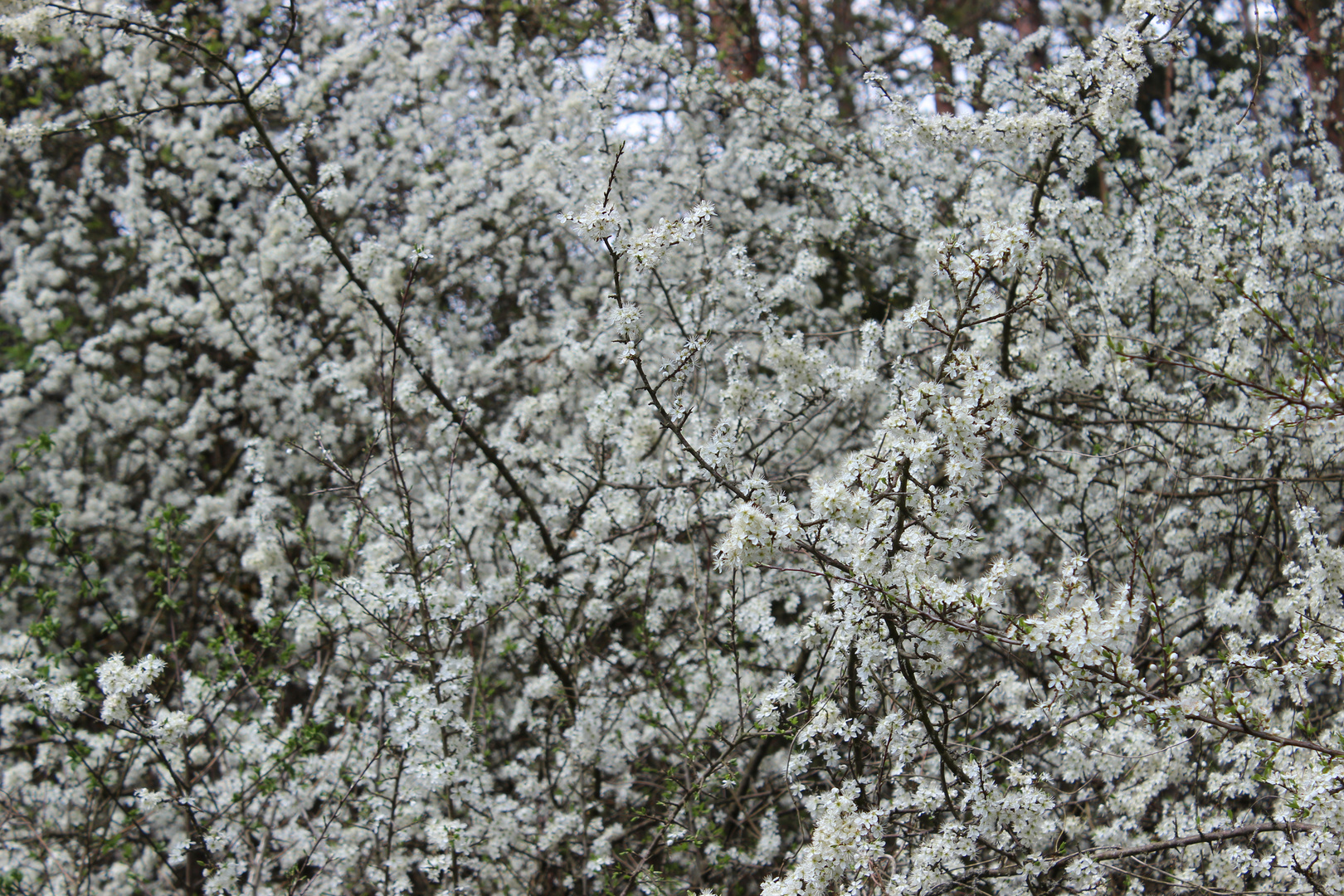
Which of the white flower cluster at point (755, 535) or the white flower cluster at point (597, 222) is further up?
the white flower cluster at point (597, 222)

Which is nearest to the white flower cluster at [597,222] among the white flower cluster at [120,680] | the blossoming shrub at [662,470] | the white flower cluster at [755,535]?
the blossoming shrub at [662,470]

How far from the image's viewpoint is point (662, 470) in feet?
11.5

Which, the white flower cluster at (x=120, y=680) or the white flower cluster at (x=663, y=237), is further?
the white flower cluster at (x=120, y=680)

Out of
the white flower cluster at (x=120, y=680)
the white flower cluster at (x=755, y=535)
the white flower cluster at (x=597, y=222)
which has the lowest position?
the white flower cluster at (x=120, y=680)

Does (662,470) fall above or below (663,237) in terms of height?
above

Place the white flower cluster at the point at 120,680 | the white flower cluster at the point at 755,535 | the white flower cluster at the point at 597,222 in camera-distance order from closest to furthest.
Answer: the white flower cluster at the point at 755,535 < the white flower cluster at the point at 597,222 < the white flower cluster at the point at 120,680

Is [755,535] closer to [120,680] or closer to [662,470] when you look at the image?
[662,470]

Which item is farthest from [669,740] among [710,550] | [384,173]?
[384,173]

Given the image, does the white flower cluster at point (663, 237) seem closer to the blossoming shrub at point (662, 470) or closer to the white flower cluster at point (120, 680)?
the blossoming shrub at point (662, 470)

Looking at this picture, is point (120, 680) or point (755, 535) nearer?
point (755, 535)

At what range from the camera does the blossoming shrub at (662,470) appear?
7.76 feet

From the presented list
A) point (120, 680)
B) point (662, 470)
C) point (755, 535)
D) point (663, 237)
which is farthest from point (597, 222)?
point (120, 680)

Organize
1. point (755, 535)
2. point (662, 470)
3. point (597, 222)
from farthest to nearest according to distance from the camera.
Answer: point (662, 470)
point (597, 222)
point (755, 535)

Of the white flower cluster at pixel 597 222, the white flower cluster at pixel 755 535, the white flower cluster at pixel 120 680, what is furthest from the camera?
the white flower cluster at pixel 120 680
